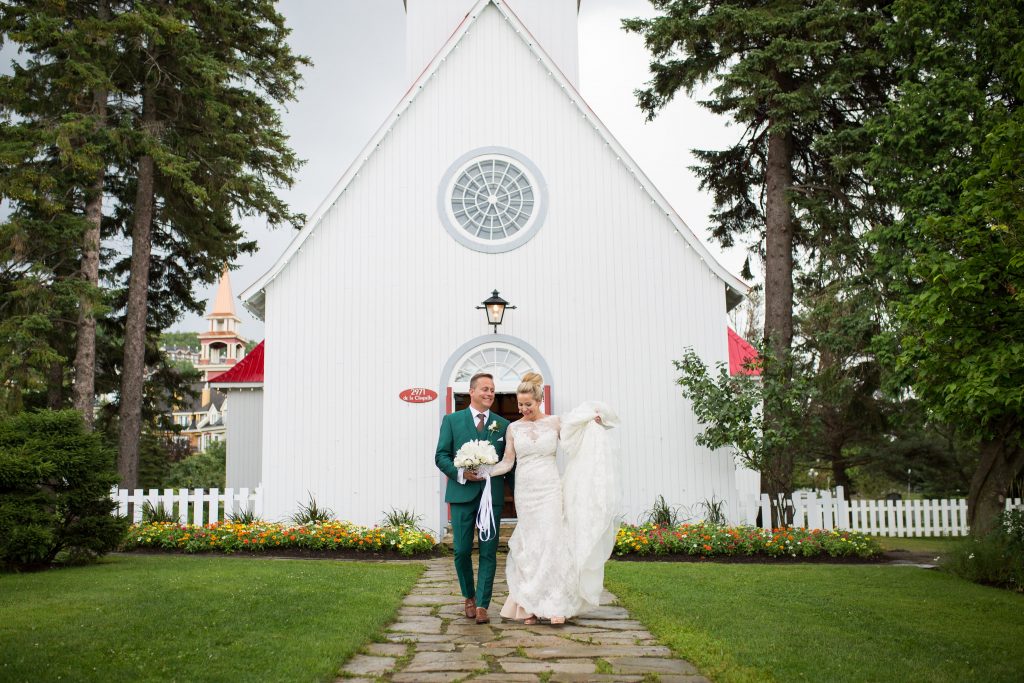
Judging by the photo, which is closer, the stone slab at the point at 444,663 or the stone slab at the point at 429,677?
the stone slab at the point at 429,677

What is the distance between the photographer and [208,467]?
105 feet

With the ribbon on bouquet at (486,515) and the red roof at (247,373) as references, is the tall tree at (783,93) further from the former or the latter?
the red roof at (247,373)

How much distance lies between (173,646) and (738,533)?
864 centimetres

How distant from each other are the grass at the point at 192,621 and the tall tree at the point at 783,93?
26.5 ft

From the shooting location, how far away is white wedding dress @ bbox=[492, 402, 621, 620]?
6688mm

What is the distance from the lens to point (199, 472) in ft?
104

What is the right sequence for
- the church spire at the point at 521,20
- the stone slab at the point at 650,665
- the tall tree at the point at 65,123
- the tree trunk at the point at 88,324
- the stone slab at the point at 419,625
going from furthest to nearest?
the church spire at the point at 521,20, the tree trunk at the point at 88,324, the tall tree at the point at 65,123, the stone slab at the point at 419,625, the stone slab at the point at 650,665

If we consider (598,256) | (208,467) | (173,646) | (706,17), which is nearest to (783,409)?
(598,256)

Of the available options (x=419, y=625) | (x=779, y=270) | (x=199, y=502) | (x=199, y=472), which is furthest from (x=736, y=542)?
(x=199, y=472)

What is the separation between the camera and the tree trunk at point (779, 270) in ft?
47.0

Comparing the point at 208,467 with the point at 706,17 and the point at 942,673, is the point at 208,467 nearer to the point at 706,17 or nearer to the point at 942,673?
the point at 706,17

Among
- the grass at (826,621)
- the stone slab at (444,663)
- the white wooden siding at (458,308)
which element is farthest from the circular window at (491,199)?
the stone slab at (444,663)

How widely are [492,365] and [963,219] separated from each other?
714cm

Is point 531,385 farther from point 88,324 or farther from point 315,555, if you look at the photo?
point 88,324
